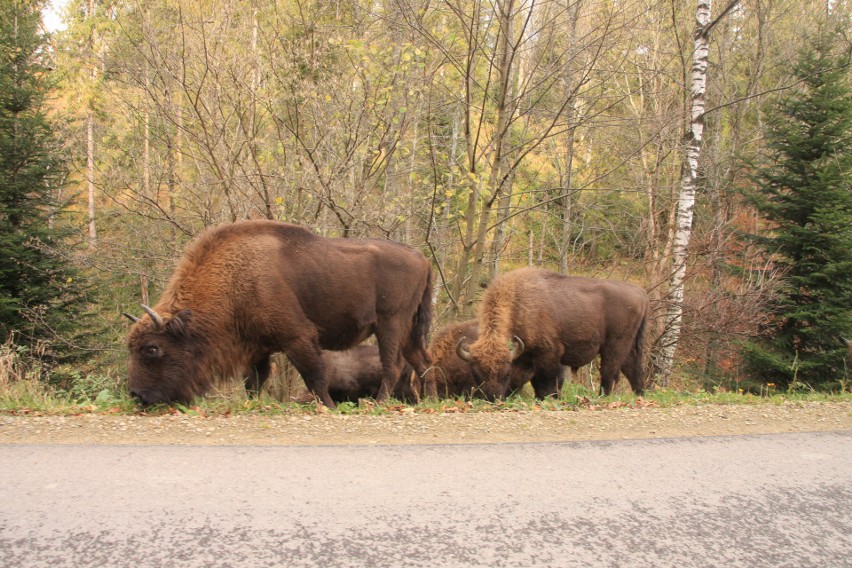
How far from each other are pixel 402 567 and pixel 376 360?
833 cm

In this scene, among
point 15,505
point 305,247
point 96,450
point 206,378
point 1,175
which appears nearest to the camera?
point 15,505

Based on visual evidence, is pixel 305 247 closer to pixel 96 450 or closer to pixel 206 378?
pixel 206 378

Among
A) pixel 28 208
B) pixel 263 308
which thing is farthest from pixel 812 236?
pixel 28 208

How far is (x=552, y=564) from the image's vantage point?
106 inches

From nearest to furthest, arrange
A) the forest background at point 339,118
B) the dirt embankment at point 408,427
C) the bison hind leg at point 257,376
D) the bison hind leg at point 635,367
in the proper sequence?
the dirt embankment at point 408,427, the bison hind leg at point 257,376, the forest background at point 339,118, the bison hind leg at point 635,367

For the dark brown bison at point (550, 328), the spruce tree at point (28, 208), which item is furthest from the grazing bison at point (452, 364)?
the spruce tree at point (28, 208)

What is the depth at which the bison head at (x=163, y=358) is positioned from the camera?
605 cm

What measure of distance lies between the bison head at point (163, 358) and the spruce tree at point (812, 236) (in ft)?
41.4

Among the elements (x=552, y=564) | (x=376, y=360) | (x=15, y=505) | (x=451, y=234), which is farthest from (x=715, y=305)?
(x=15, y=505)

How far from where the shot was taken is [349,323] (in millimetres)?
7551

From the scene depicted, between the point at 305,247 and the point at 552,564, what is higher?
the point at 305,247

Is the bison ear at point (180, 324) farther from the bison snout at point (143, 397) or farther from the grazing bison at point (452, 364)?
the grazing bison at point (452, 364)

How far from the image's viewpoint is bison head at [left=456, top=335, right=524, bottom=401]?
369 inches

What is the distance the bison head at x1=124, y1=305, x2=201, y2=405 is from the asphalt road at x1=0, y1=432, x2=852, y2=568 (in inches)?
78.4
